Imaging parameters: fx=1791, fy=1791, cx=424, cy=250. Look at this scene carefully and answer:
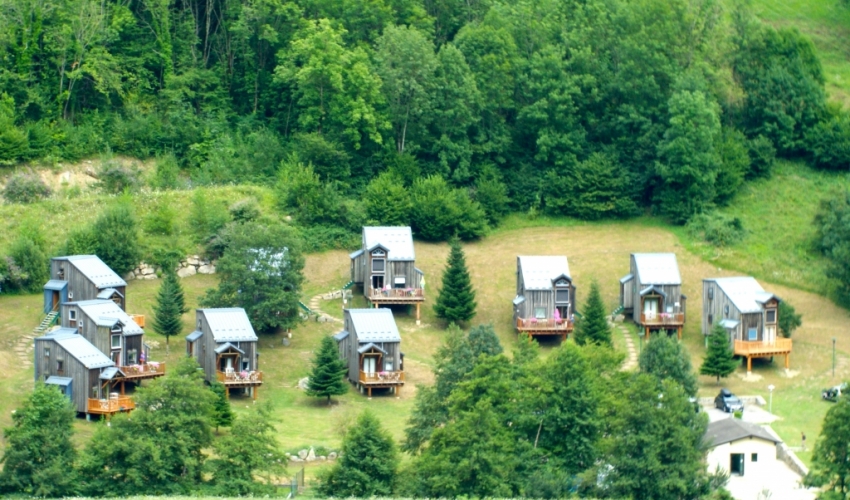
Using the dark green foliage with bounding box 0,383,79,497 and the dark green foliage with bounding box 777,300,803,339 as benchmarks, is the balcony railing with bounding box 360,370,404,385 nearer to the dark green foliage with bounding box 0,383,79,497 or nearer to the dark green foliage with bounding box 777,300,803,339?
the dark green foliage with bounding box 0,383,79,497

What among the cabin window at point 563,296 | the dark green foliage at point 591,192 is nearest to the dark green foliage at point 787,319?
the cabin window at point 563,296

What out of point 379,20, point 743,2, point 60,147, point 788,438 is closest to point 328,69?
point 379,20

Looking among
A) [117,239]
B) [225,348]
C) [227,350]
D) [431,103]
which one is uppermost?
[431,103]

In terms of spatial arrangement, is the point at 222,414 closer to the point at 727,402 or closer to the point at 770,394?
the point at 727,402

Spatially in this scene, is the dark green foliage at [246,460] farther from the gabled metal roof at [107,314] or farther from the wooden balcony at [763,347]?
the wooden balcony at [763,347]

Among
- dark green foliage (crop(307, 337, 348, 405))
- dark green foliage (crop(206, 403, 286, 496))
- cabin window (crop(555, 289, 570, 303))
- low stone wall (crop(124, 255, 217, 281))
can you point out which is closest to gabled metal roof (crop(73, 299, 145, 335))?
dark green foliage (crop(307, 337, 348, 405))

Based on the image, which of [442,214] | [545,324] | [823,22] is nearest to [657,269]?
[545,324]

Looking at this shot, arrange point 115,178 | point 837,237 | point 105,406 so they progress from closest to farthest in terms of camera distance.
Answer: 1. point 105,406
2. point 837,237
3. point 115,178
